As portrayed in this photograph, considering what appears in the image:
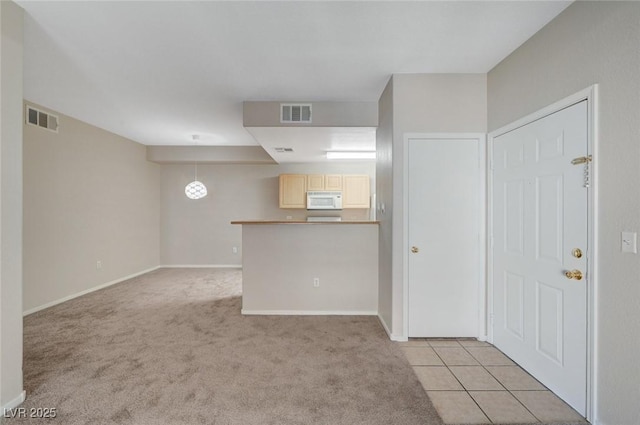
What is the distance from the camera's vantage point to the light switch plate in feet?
4.90

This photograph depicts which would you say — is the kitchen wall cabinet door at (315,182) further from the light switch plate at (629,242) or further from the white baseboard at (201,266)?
the light switch plate at (629,242)

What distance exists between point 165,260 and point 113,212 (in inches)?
71.8

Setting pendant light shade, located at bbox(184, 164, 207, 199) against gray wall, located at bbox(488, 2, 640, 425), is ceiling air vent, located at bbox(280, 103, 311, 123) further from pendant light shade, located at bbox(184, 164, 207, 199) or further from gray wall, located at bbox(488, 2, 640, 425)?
pendant light shade, located at bbox(184, 164, 207, 199)

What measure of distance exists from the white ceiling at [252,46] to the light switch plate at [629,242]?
4.93 ft

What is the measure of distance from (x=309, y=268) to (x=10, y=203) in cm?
269

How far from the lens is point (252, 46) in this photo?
7.84 ft

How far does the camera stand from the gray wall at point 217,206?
655 cm

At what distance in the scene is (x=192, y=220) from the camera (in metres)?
6.60

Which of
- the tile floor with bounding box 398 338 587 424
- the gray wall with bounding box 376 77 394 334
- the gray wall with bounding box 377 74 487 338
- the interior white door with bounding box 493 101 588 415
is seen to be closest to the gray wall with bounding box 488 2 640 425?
the interior white door with bounding box 493 101 588 415

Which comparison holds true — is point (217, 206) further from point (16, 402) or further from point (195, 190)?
point (16, 402)

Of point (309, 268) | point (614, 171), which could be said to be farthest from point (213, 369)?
point (614, 171)

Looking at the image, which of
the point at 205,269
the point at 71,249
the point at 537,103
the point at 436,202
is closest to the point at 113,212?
the point at 71,249

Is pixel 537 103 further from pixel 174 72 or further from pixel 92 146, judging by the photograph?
pixel 92 146

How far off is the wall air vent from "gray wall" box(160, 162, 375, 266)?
261 cm
